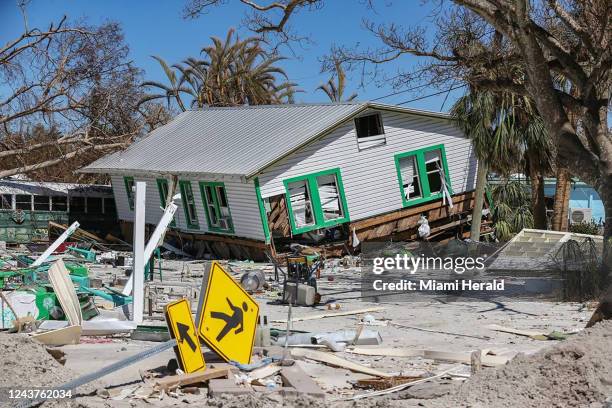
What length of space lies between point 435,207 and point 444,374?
19864 mm

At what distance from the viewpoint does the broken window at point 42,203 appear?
107ft

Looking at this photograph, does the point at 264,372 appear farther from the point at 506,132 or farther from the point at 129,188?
the point at 129,188

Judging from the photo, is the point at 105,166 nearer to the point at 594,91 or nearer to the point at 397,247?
the point at 397,247

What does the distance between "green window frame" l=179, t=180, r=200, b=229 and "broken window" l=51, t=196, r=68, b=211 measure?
22.3ft

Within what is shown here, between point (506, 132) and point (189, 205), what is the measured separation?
11.4 meters

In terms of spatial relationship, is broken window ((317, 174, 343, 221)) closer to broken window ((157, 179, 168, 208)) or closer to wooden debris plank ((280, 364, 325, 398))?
broken window ((157, 179, 168, 208))

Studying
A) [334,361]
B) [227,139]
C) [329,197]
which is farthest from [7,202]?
[334,361]

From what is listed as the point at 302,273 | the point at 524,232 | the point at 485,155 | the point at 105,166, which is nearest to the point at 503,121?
the point at 485,155

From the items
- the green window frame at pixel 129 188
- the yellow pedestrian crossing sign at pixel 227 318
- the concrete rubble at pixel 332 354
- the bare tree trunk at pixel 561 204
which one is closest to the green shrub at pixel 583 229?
the bare tree trunk at pixel 561 204

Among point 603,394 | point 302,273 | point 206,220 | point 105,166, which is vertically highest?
point 105,166

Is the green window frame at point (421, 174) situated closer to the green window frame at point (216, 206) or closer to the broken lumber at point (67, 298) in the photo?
the green window frame at point (216, 206)

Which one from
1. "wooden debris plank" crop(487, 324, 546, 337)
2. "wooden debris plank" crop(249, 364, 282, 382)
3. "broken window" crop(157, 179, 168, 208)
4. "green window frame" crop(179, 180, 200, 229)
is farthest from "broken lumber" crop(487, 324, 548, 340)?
"broken window" crop(157, 179, 168, 208)

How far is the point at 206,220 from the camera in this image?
28016 mm

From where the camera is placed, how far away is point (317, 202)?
25688 millimetres
